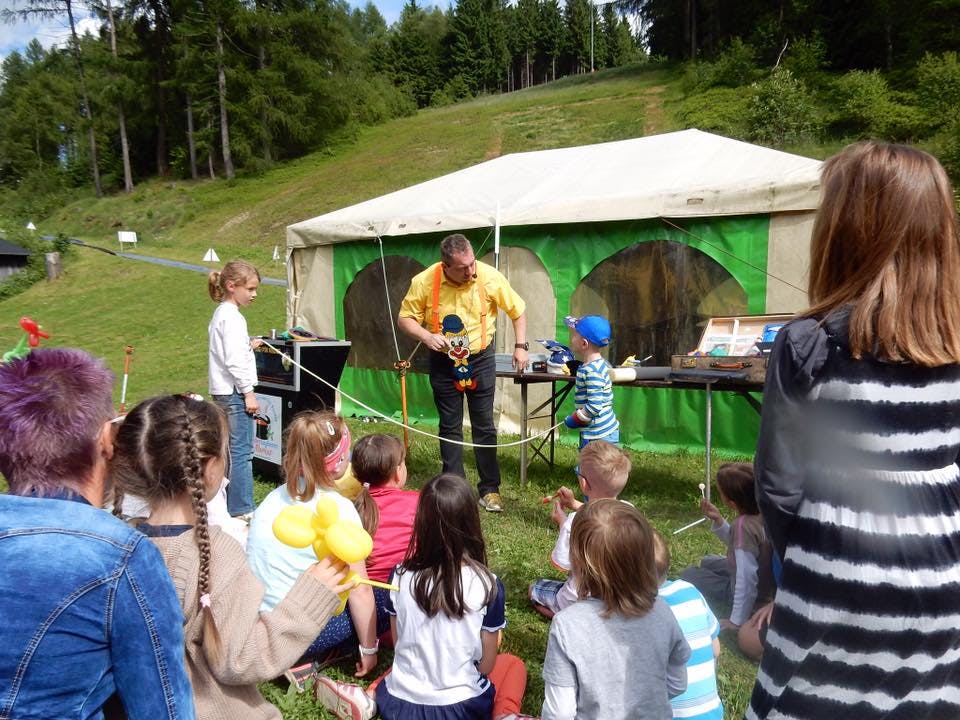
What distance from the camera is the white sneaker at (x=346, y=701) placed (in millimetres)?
2492

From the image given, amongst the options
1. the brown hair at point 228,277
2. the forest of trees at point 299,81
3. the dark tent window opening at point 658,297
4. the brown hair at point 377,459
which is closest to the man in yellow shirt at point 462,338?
the brown hair at point 228,277

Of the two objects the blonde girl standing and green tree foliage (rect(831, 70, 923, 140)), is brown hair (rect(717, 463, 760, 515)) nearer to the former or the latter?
the blonde girl standing

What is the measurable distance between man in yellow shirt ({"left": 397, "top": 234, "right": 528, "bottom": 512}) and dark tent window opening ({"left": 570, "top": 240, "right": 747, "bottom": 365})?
62.8 inches

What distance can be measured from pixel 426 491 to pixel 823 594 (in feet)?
4.64

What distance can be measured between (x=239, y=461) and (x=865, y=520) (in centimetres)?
416

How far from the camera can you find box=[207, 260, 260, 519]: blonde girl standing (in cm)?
443

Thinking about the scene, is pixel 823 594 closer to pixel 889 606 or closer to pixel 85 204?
pixel 889 606

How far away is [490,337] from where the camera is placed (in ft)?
16.3

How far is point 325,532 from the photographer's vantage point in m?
1.52

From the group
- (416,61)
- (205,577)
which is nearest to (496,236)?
(205,577)

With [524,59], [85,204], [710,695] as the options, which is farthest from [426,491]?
[524,59]

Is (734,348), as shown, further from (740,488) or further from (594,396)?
(740,488)

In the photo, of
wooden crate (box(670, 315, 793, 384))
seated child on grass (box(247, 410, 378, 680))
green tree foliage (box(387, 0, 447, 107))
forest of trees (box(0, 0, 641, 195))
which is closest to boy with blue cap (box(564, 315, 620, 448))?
wooden crate (box(670, 315, 793, 384))

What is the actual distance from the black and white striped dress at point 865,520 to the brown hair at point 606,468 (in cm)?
185
